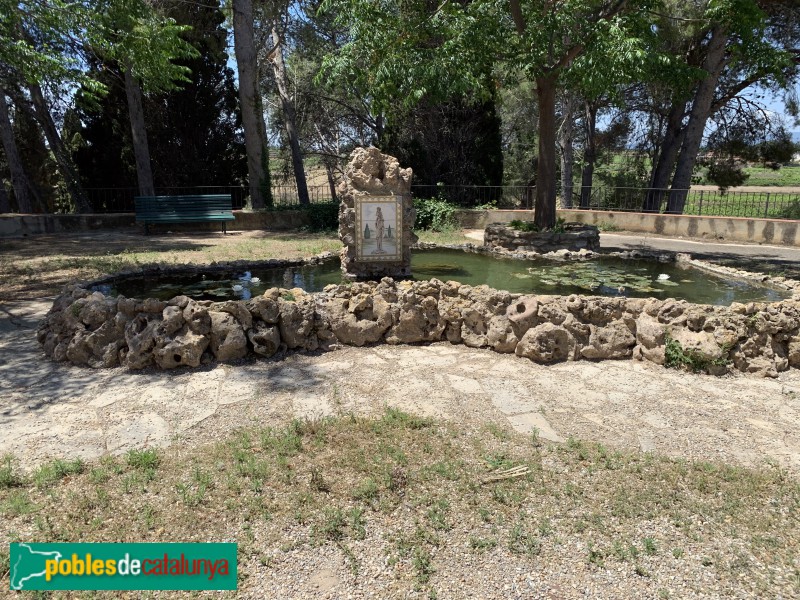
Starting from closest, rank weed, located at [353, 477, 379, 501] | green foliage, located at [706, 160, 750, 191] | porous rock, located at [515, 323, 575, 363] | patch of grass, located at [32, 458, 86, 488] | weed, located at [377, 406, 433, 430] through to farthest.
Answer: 1. weed, located at [353, 477, 379, 501]
2. patch of grass, located at [32, 458, 86, 488]
3. weed, located at [377, 406, 433, 430]
4. porous rock, located at [515, 323, 575, 363]
5. green foliage, located at [706, 160, 750, 191]

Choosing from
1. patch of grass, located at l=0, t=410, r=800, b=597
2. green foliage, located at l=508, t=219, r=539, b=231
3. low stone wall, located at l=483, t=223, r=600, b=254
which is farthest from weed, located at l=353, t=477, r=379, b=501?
green foliage, located at l=508, t=219, r=539, b=231

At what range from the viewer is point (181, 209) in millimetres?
13875

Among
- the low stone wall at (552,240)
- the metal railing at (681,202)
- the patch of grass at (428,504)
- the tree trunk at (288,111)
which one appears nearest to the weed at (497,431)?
the patch of grass at (428,504)

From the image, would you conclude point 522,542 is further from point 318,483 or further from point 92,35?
point 92,35

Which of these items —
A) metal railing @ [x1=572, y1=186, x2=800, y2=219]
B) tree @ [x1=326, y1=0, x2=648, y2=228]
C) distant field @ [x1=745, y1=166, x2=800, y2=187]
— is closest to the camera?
tree @ [x1=326, y1=0, x2=648, y2=228]

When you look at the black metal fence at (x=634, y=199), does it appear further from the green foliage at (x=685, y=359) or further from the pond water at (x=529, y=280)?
the green foliage at (x=685, y=359)

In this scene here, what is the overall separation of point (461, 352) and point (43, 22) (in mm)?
8544

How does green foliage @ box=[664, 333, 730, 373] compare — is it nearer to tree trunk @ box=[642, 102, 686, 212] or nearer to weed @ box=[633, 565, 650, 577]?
weed @ box=[633, 565, 650, 577]

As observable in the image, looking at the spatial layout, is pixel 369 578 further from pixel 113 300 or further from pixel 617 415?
pixel 113 300

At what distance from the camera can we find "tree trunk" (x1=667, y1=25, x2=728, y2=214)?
14.1 m

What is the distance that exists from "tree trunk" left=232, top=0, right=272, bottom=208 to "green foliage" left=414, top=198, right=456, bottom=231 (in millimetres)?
4860

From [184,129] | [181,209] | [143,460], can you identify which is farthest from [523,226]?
[184,129]

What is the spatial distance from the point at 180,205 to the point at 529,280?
31.5 ft

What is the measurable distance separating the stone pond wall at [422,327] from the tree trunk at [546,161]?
22.8 ft
